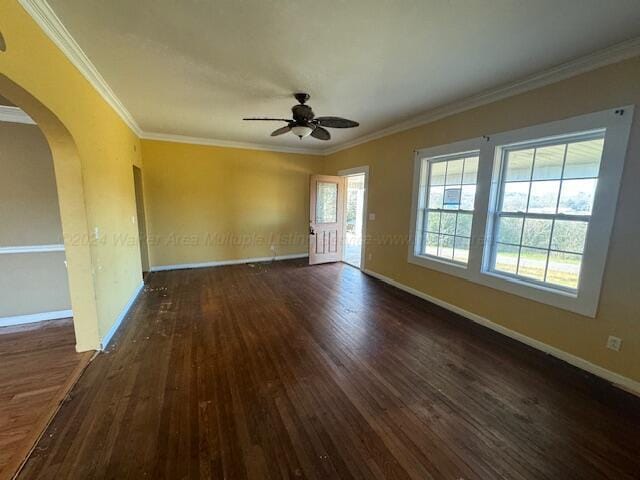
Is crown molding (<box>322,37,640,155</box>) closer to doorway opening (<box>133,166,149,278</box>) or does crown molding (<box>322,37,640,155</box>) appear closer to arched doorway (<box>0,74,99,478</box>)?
arched doorway (<box>0,74,99,478</box>)

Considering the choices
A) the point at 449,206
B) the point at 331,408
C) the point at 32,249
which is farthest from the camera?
the point at 449,206

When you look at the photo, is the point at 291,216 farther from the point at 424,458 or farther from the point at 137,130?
the point at 424,458

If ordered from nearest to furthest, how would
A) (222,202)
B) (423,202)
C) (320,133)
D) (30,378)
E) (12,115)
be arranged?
(30,378) < (12,115) < (320,133) < (423,202) < (222,202)

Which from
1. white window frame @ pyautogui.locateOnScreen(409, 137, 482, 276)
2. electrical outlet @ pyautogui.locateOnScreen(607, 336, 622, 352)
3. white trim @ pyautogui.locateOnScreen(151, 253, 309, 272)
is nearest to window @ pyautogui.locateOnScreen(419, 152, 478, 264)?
white window frame @ pyautogui.locateOnScreen(409, 137, 482, 276)

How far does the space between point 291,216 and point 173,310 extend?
3480 mm

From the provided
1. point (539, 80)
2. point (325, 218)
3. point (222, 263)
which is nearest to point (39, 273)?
point (222, 263)

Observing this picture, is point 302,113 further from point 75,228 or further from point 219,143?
point 219,143

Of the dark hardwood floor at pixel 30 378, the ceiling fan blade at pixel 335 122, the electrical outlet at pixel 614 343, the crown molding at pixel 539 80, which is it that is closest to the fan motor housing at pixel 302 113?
the ceiling fan blade at pixel 335 122

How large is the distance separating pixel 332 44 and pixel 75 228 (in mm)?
2665

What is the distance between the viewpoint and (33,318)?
2965 mm

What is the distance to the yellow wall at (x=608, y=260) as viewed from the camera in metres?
2.02

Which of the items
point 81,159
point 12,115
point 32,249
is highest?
point 12,115

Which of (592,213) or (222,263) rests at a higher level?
(592,213)

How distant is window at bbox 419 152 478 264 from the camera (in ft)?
10.9
